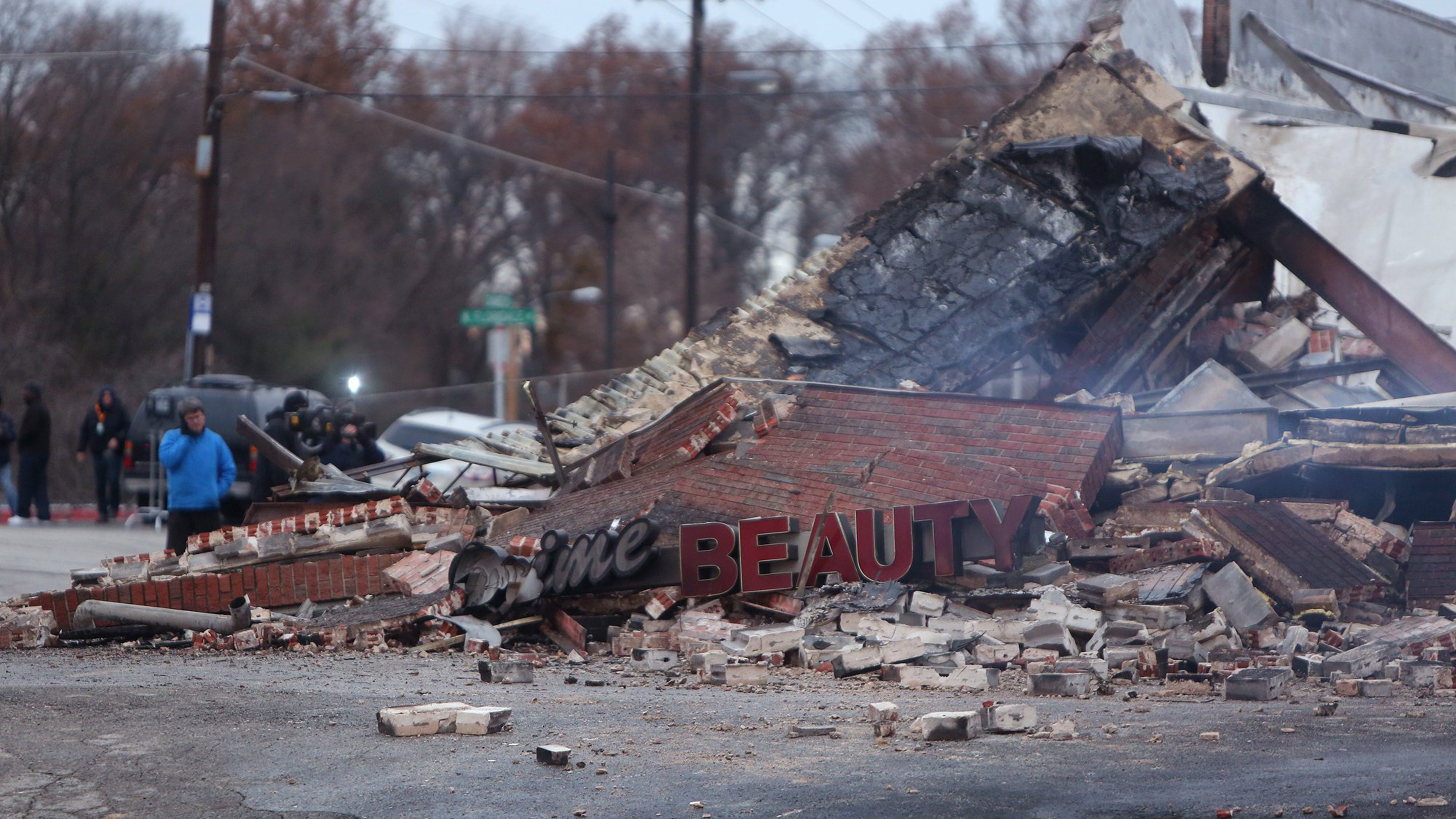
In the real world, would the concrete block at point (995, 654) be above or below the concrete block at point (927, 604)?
below

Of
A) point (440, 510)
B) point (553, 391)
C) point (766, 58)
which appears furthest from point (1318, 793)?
point (766, 58)

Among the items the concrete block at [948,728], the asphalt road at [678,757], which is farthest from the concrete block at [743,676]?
the concrete block at [948,728]

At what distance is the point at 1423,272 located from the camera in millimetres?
19672

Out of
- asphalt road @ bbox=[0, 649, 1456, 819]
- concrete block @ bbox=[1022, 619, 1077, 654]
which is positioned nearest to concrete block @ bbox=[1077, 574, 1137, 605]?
concrete block @ bbox=[1022, 619, 1077, 654]

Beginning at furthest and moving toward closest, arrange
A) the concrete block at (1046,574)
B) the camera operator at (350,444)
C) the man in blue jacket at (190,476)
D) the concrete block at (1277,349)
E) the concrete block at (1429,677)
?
the concrete block at (1277,349)
the camera operator at (350,444)
the man in blue jacket at (190,476)
the concrete block at (1046,574)
the concrete block at (1429,677)

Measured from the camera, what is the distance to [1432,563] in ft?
30.3

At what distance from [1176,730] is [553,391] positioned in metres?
34.0

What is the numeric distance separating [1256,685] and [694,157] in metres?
21.4

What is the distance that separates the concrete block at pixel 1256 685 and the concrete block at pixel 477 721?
326cm

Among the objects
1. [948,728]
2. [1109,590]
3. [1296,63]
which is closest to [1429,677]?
[1109,590]

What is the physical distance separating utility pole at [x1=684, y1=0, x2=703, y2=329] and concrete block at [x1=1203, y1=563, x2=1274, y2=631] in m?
17.8

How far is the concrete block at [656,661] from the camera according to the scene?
812 cm

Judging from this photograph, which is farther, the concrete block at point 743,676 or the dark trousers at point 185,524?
the dark trousers at point 185,524

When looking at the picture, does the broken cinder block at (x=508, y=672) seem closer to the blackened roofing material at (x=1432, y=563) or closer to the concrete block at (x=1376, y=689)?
the concrete block at (x=1376, y=689)
